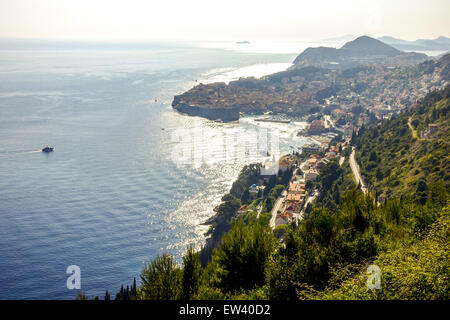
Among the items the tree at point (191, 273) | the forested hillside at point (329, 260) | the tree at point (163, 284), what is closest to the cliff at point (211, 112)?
the forested hillside at point (329, 260)

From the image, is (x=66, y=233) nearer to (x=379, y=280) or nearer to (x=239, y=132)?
(x=379, y=280)

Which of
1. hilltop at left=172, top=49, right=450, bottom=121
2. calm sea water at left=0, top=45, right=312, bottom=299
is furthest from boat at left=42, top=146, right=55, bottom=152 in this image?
hilltop at left=172, top=49, right=450, bottom=121

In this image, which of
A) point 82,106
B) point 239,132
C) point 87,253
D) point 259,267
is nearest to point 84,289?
point 87,253

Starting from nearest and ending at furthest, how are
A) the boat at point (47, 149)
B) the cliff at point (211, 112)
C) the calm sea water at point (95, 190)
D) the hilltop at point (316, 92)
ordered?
the calm sea water at point (95, 190)
the boat at point (47, 149)
the cliff at point (211, 112)
the hilltop at point (316, 92)

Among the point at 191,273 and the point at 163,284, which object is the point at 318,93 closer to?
the point at 191,273

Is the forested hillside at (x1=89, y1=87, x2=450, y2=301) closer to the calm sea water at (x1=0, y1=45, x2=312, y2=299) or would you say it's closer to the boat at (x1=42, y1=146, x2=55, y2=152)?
the calm sea water at (x1=0, y1=45, x2=312, y2=299)

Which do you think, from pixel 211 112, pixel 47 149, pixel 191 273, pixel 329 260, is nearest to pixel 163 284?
pixel 191 273

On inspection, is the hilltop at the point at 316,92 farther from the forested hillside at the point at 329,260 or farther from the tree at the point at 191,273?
the tree at the point at 191,273
